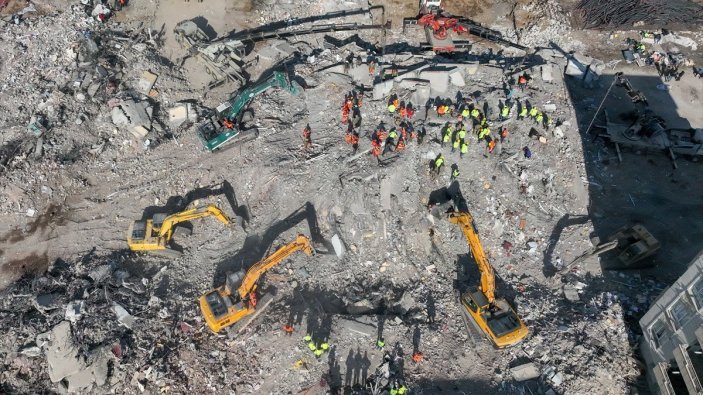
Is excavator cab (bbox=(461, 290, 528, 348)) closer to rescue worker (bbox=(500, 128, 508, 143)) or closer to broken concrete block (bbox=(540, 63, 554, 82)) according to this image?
rescue worker (bbox=(500, 128, 508, 143))

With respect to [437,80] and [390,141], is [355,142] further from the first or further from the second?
[437,80]

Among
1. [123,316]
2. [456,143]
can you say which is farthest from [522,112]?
[123,316]

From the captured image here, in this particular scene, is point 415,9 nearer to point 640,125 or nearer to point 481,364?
point 640,125

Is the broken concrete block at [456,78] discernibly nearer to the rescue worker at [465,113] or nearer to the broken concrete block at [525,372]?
the rescue worker at [465,113]

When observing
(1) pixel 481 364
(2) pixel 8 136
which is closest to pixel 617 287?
(1) pixel 481 364

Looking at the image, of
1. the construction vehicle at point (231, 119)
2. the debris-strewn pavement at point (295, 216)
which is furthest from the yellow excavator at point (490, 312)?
the construction vehicle at point (231, 119)
